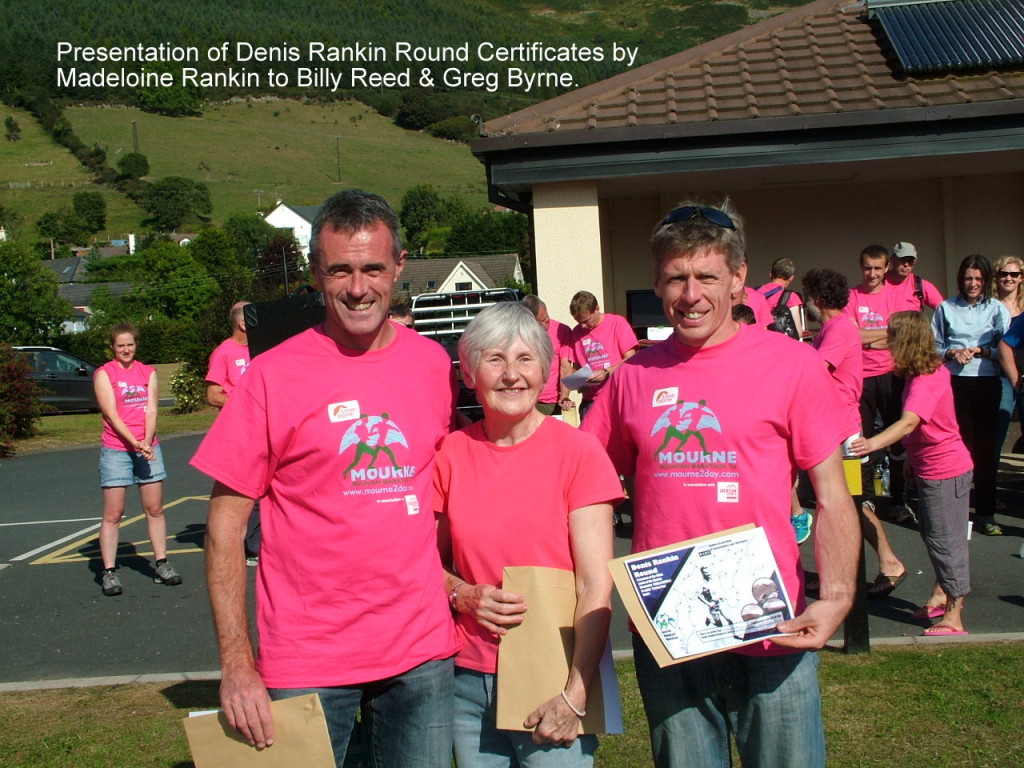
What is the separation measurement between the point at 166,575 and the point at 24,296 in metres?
36.5

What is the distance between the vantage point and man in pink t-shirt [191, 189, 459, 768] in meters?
2.69

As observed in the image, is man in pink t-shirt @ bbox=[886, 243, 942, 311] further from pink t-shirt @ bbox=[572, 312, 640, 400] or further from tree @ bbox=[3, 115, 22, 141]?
tree @ bbox=[3, 115, 22, 141]

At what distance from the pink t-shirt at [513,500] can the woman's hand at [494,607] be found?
63mm

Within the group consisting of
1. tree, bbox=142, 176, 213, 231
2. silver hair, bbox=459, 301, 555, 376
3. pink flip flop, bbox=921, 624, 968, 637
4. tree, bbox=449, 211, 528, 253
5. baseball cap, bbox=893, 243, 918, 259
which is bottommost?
pink flip flop, bbox=921, 624, 968, 637

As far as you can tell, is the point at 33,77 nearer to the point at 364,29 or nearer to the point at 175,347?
the point at 364,29

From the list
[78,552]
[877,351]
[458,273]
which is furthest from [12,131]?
[877,351]

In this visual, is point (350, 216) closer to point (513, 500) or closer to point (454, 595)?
point (513, 500)

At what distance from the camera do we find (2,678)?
19.6 feet

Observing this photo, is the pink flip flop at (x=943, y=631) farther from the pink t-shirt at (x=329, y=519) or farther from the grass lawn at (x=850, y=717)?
the pink t-shirt at (x=329, y=519)

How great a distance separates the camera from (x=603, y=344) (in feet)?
30.2

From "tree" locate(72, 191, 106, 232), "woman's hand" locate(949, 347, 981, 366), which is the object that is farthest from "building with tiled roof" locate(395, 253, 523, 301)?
"woman's hand" locate(949, 347, 981, 366)

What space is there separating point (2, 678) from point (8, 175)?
454ft

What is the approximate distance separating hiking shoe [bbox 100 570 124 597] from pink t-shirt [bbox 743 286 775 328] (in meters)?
5.29

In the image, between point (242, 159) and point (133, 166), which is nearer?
point (133, 166)
